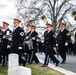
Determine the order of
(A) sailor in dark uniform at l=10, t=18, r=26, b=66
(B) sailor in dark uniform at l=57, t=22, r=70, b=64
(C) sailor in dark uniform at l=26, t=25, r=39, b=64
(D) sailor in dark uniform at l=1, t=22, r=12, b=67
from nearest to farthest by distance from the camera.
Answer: (A) sailor in dark uniform at l=10, t=18, r=26, b=66 → (D) sailor in dark uniform at l=1, t=22, r=12, b=67 → (C) sailor in dark uniform at l=26, t=25, r=39, b=64 → (B) sailor in dark uniform at l=57, t=22, r=70, b=64

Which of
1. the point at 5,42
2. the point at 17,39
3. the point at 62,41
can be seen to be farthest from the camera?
the point at 62,41

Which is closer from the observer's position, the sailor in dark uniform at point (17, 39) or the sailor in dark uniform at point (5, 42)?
the sailor in dark uniform at point (17, 39)

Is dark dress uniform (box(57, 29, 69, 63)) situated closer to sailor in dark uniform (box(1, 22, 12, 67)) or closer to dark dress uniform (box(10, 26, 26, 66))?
sailor in dark uniform (box(1, 22, 12, 67))

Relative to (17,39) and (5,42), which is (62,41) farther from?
(17,39)

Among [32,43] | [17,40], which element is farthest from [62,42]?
[17,40]

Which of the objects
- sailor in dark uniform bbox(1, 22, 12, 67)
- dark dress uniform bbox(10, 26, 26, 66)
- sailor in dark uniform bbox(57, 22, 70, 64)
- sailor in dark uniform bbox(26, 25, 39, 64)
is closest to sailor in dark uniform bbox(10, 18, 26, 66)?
dark dress uniform bbox(10, 26, 26, 66)

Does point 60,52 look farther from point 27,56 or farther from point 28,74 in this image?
point 28,74

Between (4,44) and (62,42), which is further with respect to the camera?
(62,42)

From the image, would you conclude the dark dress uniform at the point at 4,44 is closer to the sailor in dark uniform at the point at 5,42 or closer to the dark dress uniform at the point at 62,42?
the sailor in dark uniform at the point at 5,42

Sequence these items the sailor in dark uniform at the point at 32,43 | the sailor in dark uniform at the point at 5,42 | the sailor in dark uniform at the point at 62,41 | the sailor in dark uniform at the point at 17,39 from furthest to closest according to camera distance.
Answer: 1. the sailor in dark uniform at the point at 62,41
2. the sailor in dark uniform at the point at 32,43
3. the sailor in dark uniform at the point at 5,42
4. the sailor in dark uniform at the point at 17,39

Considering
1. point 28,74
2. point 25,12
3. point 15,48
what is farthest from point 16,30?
point 25,12

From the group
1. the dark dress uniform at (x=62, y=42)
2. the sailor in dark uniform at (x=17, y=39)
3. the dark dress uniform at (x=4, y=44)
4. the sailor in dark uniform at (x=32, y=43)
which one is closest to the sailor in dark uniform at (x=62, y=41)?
the dark dress uniform at (x=62, y=42)

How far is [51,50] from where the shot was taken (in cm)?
1355

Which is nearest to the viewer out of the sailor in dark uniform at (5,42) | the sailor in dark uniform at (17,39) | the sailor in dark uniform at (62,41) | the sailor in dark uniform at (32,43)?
the sailor in dark uniform at (17,39)
